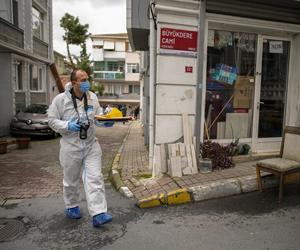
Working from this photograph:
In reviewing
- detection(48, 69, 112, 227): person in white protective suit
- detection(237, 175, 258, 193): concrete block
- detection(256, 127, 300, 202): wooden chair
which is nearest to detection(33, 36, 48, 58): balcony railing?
detection(48, 69, 112, 227): person in white protective suit

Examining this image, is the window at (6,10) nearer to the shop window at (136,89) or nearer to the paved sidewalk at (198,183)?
the paved sidewalk at (198,183)

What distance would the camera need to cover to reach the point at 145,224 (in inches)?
153

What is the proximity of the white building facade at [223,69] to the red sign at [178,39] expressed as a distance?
0.5 inches

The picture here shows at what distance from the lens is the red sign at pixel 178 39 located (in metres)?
5.26

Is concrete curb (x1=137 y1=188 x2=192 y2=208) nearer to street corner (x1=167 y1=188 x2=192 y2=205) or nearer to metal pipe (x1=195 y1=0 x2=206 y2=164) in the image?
street corner (x1=167 y1=188 x2=192 y2=205)

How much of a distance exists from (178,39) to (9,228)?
4042 mm

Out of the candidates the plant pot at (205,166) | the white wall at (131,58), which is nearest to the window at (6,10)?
the plant pot at (205,166)

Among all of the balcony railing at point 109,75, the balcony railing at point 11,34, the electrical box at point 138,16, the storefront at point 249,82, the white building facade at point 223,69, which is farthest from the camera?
the balcony railing at point 109,75

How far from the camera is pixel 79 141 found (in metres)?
3.82

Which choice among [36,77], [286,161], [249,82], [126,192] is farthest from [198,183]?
[36,77]

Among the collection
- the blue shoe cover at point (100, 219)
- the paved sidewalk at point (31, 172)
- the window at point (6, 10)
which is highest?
the window at point (6, 10)

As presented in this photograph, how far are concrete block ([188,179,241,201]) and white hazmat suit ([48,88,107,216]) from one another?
5.22 ft

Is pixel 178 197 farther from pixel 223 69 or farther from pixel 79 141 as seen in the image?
pixel 223 69

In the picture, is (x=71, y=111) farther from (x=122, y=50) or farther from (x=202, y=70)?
(x=122, y=50)
